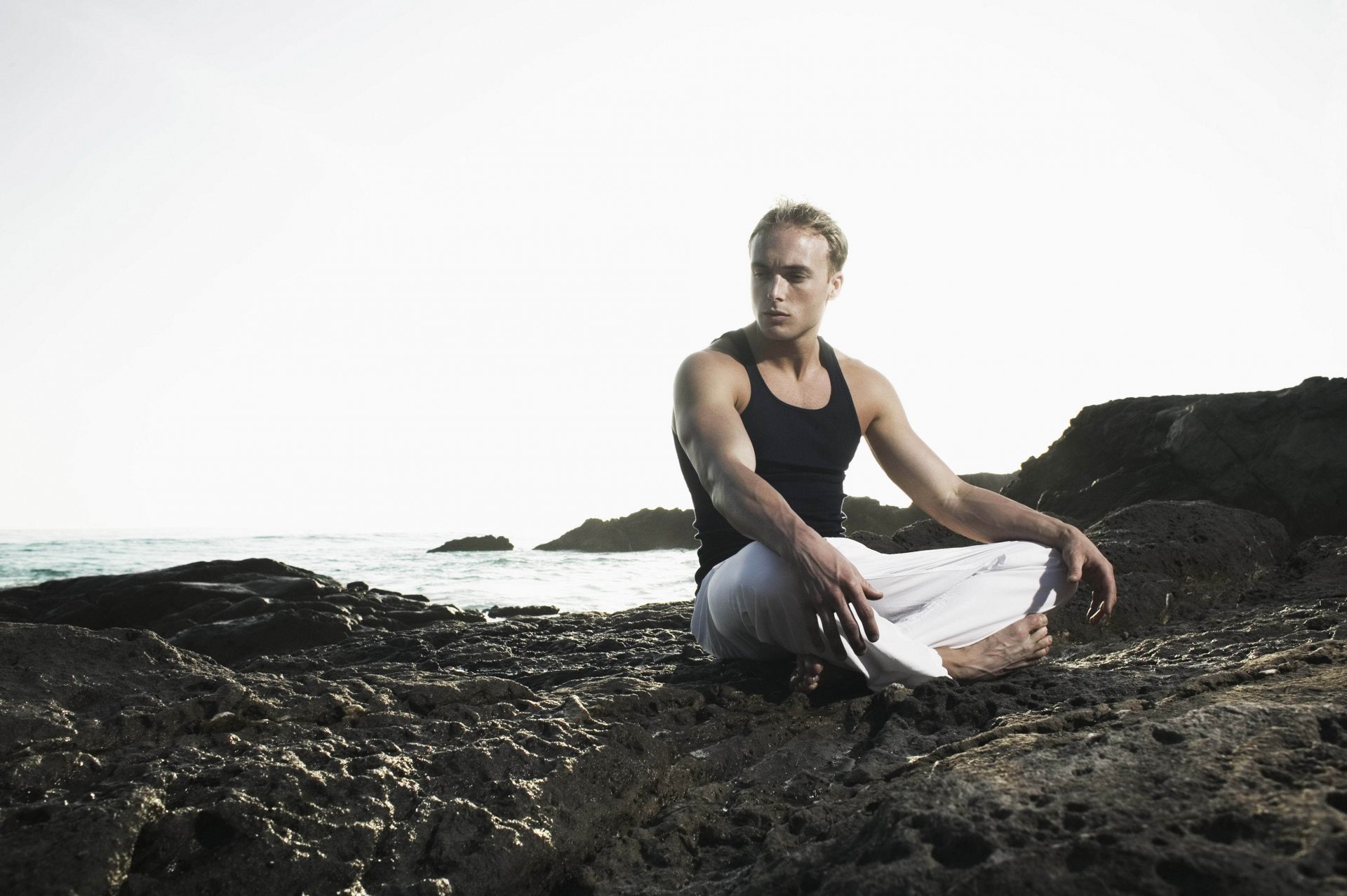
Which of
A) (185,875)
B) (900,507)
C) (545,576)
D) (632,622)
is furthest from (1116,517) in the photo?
(900,507)

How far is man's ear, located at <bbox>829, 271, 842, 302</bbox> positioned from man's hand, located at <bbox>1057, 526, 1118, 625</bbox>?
1.30 m

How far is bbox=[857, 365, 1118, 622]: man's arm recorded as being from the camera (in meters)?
3.07

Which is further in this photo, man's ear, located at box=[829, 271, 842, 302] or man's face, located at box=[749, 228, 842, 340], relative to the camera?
man's ear, located at box=[829, 271, 842, 302]

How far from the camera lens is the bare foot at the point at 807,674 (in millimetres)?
2680

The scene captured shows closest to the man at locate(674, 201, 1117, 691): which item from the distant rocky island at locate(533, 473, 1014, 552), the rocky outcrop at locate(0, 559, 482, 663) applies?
the rocky outcrop at locate(0, 559, 482, 663)

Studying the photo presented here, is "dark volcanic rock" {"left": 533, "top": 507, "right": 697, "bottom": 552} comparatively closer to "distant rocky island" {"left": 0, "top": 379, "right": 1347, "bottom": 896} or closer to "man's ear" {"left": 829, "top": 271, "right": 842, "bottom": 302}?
"man's ear" {"left": 829, "top": 271, "right": 842, "bottom": 302}

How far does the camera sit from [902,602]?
9.83 feet

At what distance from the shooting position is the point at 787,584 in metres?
2.58

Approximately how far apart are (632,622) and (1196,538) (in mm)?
3196

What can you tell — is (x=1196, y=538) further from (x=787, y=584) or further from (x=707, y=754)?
(x=707, y=754)

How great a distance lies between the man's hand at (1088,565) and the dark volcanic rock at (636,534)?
57.8 ft

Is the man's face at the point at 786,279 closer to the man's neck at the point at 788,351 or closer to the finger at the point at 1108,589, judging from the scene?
the man's neck at the point at 788,351

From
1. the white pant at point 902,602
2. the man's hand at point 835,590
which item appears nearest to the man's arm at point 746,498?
the man's hand at point 835,590

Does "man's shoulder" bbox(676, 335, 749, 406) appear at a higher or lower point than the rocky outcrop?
higher
